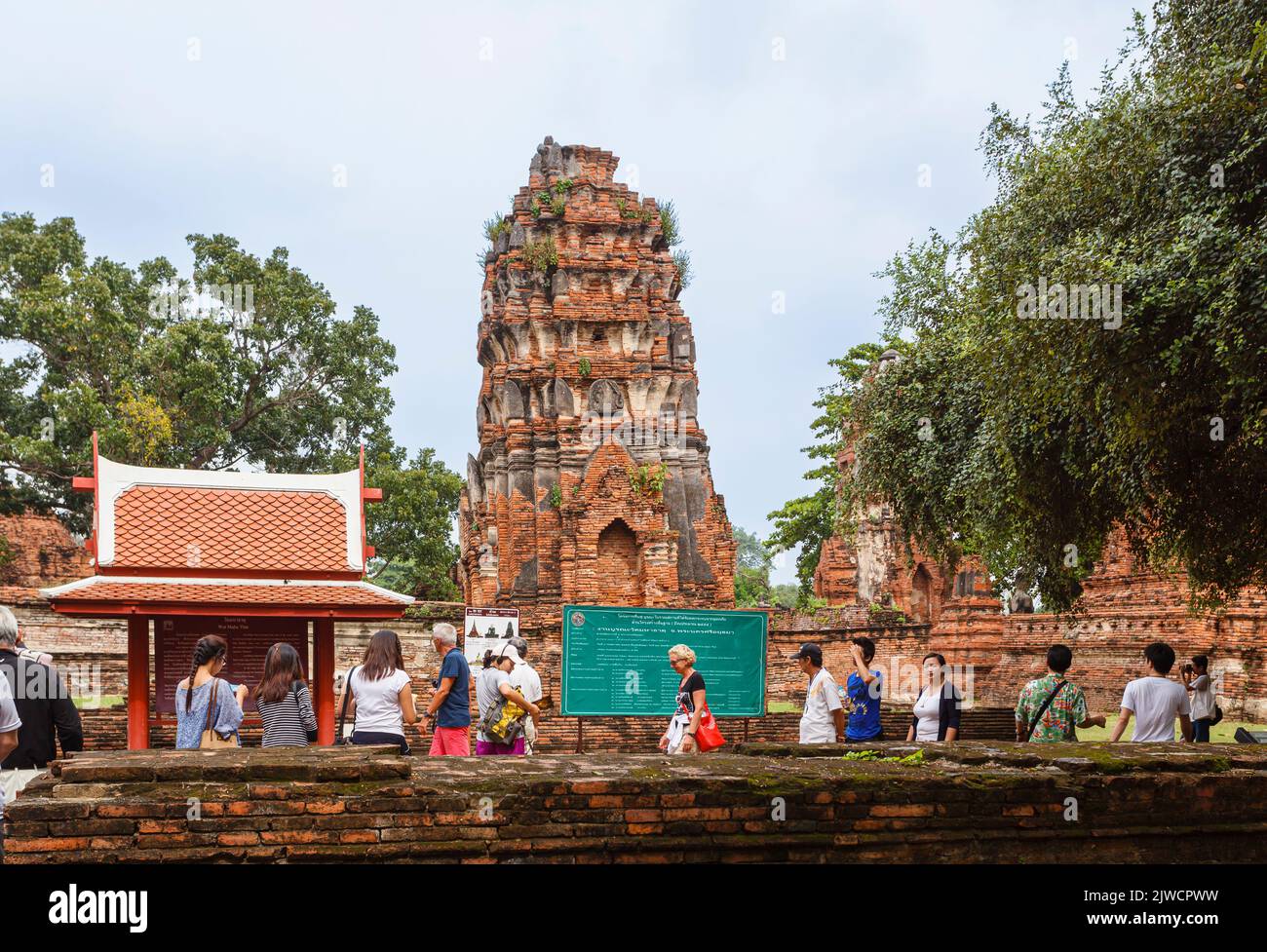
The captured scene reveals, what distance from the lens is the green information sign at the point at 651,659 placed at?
1348cm

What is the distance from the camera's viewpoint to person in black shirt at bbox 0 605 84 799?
22.1 ft

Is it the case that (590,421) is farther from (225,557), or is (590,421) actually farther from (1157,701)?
(1157,701)

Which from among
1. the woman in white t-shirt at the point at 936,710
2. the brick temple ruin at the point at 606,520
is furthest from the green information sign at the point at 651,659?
the brick temple ruin at the point at 606,520

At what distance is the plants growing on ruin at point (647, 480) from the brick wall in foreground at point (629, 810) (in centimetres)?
2034

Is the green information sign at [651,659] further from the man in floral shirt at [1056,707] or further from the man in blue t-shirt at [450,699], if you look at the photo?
the man in floral shirt at [1056,707]

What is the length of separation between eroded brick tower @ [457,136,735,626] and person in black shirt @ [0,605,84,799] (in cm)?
1933

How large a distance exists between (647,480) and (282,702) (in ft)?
62.3

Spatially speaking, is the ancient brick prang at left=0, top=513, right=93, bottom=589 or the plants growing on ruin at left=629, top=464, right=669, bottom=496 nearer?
the plants growing on ruin at left=629, top=464, right=669, bottom=496

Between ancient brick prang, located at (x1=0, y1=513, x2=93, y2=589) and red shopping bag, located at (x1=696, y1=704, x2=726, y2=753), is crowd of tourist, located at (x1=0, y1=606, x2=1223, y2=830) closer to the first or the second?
red shopping bag, located at (x1=696, y1=704, x2=726, y2=753)

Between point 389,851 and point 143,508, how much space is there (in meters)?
9.26

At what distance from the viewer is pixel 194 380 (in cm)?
3269

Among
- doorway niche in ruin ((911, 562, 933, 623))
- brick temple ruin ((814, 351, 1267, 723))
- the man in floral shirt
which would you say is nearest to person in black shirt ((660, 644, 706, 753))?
the man in floral shirt
